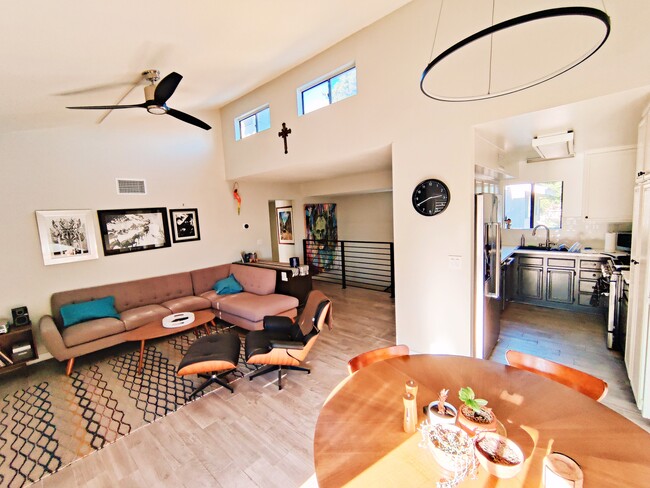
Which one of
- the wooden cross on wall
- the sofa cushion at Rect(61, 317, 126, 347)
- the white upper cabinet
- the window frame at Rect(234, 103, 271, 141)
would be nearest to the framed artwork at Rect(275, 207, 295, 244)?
the window frame at Rect(234, 103, 271, 141)

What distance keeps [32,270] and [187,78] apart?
10.4 feet

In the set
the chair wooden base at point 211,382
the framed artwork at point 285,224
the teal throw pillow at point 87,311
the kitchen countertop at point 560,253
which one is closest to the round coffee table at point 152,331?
the teal throw pillow at point 87,311

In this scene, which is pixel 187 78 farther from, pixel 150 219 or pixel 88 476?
pixel 88 476

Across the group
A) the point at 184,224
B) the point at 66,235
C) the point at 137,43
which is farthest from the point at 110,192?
the point at 137,43

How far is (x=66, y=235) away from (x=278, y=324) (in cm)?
323

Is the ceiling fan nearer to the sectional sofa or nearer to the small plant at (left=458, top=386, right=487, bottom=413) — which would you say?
the sectional sofa

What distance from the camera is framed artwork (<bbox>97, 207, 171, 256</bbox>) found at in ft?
14.0

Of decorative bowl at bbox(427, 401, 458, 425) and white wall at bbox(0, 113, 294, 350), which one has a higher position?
white wall at bbox(0, 113, 294, 350)

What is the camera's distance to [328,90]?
12.4 ft

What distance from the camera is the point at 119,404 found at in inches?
107

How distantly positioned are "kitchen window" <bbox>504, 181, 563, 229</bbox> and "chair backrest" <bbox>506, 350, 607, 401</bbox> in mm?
4006

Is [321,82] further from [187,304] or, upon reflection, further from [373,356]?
[187,304]

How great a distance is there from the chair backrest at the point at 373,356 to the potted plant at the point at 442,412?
0.54 m

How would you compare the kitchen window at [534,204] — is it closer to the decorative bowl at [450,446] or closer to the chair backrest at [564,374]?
the chair backrest at [564,374]
